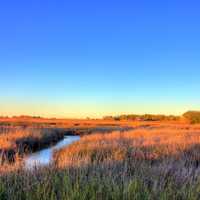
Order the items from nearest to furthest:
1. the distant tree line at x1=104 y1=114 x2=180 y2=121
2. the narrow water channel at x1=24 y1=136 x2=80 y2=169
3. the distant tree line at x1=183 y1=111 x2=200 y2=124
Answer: the narrow water channel at x1=24 y1=136 x2=80 y2=169 < the distant tree line at x1=183 y1=111 x2=200 y2=124 < the distant tree line at x1=104 y1=114 x2=180 y2=121

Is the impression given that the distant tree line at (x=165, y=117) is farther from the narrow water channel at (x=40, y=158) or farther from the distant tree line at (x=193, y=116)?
the narrow water channel at (x=40, y=158)

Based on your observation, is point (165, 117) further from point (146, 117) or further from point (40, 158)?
point (40, 158)

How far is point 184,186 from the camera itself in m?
4.61

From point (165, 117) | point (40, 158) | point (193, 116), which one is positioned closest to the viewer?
point (40, 158)

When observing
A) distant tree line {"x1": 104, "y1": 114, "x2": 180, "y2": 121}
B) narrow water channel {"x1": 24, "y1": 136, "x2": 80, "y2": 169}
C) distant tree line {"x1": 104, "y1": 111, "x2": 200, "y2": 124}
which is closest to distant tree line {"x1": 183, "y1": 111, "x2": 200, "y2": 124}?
distant tree line {"x1": 104, "y1": 111, "x2": 200, "y2": 124}

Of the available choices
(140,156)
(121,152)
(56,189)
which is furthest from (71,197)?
(121,152)

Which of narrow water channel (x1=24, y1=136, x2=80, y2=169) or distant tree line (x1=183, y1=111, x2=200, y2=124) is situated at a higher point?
distant tree line (x1=183, y1=111, x2=200, y2=124)

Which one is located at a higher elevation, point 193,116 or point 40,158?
point 193,116

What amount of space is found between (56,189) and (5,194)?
745mm

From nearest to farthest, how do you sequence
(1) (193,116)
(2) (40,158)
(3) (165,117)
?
1. (2) (40,158)
2. (1) (193,116)
3. (3) (165,117)

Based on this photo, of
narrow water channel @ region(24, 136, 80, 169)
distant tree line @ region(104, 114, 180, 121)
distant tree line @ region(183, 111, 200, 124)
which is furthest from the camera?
distant tree line @ region(104, 114, 180, 121)

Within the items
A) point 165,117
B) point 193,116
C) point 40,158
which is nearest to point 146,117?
point 165,117

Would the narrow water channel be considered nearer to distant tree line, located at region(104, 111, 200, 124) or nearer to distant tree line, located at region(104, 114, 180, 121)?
distant tree line, located at region(104, 111, 200, 124)

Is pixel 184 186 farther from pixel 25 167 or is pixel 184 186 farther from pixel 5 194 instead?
pixel 25 167
